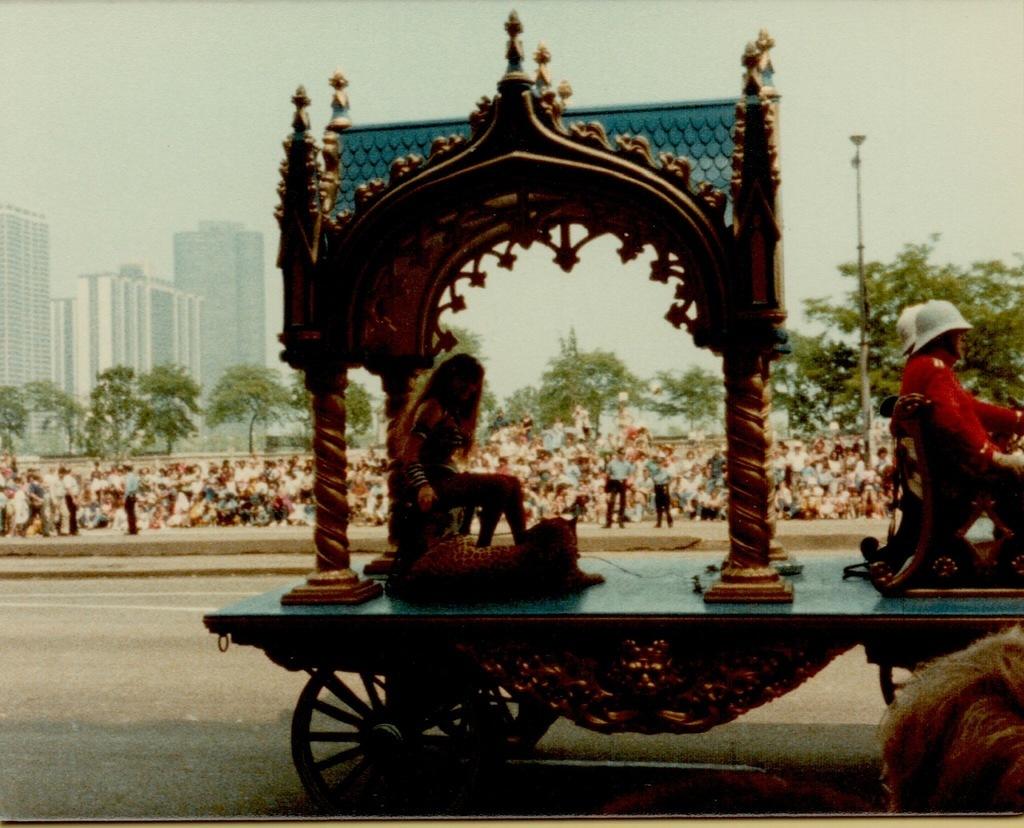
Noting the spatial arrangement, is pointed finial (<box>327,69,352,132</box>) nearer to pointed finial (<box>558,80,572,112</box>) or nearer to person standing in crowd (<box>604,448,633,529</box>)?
pointed finial (<box>558,80,572,112</box>)

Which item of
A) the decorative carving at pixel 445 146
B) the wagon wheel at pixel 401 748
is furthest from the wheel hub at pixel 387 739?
the decorative carving at pixel 445 146

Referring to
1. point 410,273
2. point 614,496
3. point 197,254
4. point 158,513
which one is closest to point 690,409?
point 614,496

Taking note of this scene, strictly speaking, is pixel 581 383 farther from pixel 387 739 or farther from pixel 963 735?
pixel 963 735

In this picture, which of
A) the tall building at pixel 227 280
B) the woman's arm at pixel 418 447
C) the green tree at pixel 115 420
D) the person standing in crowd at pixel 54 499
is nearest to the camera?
the woman's arm at pixel 418 447

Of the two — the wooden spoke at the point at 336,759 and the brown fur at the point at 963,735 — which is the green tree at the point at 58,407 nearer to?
the wooden spoke at the point at 336,759

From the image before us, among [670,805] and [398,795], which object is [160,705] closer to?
[398,795]

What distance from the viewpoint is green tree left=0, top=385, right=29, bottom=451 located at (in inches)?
729

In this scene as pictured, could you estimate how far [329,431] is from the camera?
546 centimetres

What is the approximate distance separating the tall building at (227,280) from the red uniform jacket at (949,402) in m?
3.07

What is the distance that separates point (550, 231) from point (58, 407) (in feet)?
53.9

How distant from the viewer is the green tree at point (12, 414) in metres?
18.5

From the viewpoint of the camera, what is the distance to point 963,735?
148 cm

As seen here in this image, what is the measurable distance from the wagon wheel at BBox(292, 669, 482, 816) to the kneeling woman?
815 mm

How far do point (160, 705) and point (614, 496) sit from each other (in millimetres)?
11662
